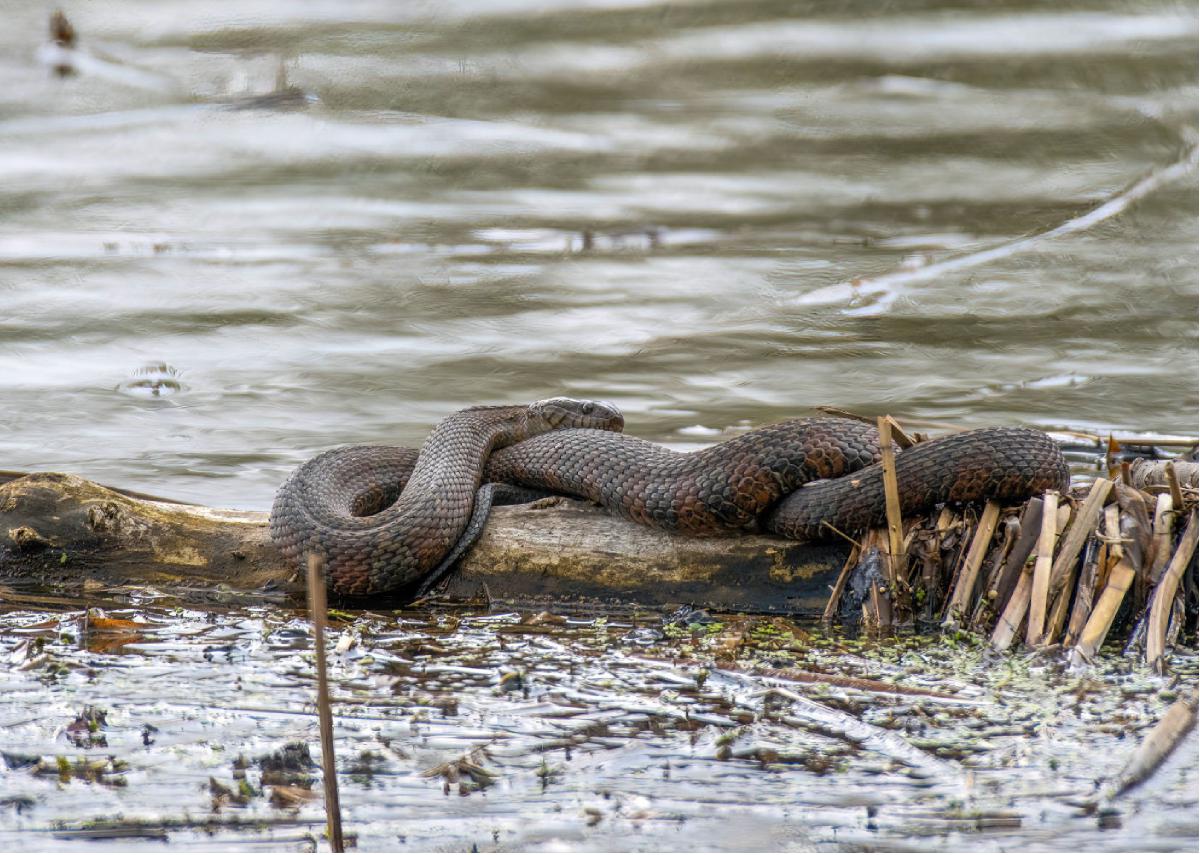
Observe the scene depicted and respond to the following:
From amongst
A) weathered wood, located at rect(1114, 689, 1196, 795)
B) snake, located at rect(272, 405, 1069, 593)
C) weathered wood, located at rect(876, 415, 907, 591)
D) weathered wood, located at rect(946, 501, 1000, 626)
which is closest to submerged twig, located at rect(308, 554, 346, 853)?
weathered wood, located at rect(1114, 689, 1196, 795)

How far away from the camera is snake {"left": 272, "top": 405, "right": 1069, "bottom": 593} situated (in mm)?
5297

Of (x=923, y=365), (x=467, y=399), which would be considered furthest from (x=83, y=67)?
(x=923, y=365)

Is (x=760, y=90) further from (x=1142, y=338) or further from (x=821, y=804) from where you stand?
(x=821, y=804)

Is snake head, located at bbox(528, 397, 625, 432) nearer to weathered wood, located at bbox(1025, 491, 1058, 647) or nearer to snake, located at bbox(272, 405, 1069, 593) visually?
snake, located at bbox(272, 405, 1069, 593)

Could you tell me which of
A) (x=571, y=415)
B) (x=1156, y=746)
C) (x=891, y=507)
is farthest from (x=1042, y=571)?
(x=571, y=415)

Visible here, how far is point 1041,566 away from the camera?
5.05 m

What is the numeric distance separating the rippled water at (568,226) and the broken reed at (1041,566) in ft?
15.7

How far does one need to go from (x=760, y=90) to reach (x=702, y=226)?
3.73 metres

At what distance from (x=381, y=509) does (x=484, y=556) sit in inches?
33.3

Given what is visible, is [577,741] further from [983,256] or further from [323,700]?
[983,256]

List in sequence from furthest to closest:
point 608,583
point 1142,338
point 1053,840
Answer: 1. point 1142,338
2. point 608,583
3. point 1053,840

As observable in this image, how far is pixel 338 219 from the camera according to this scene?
1466 cm

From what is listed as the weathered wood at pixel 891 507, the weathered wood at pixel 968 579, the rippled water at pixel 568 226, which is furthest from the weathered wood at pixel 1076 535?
the rippled water at pixel 568 226

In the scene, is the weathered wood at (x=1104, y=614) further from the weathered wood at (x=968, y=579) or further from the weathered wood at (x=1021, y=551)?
the weathered wood at (x=968, y=579)
